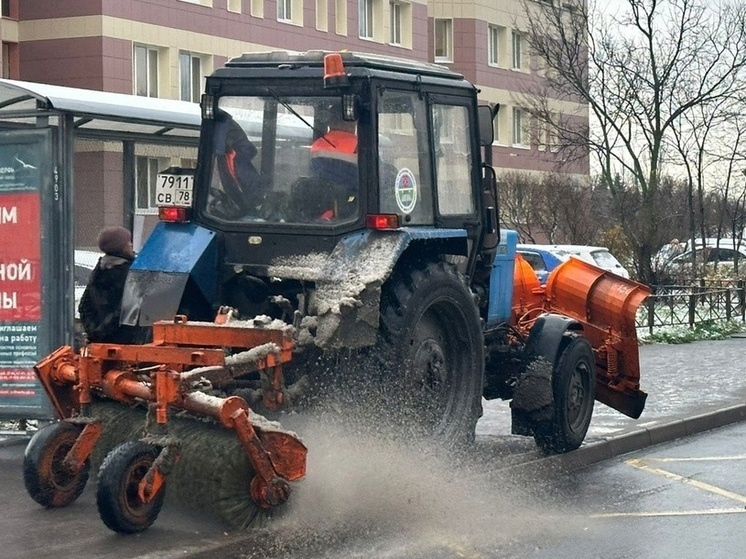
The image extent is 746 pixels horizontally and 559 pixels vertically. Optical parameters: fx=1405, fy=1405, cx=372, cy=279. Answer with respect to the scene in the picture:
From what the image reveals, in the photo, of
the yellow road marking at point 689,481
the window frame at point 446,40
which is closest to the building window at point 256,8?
the window frame at point 446,40

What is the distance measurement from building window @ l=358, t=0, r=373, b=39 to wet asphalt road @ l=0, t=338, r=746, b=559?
33308 millimetres

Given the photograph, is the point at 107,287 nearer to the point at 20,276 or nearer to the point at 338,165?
the point at 20,276

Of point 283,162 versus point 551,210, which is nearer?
point 283,162

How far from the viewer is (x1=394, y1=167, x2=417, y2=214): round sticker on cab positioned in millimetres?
8875

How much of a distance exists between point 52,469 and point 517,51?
45.7 metres

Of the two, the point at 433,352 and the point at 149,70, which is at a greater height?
the point at 149,70

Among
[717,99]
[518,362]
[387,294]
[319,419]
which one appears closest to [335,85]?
[387,294]

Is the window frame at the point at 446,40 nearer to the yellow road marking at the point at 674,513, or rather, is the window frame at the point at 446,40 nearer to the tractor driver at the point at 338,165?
the tractor driver at the point at 338,165

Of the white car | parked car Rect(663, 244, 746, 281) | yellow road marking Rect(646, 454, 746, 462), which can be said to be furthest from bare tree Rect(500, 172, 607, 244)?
yellow road marking Rect(646, 454, 746, 462)

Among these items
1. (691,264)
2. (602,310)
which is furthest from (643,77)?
(602,310)

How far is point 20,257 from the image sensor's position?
10.2 meters

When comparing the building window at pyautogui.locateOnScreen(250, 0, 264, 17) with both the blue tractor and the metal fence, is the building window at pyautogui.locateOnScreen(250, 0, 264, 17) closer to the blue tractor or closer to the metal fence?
the metal fence

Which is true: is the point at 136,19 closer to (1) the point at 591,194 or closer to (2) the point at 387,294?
Result: (1) the point at 591,194

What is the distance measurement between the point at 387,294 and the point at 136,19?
87.6 ft
